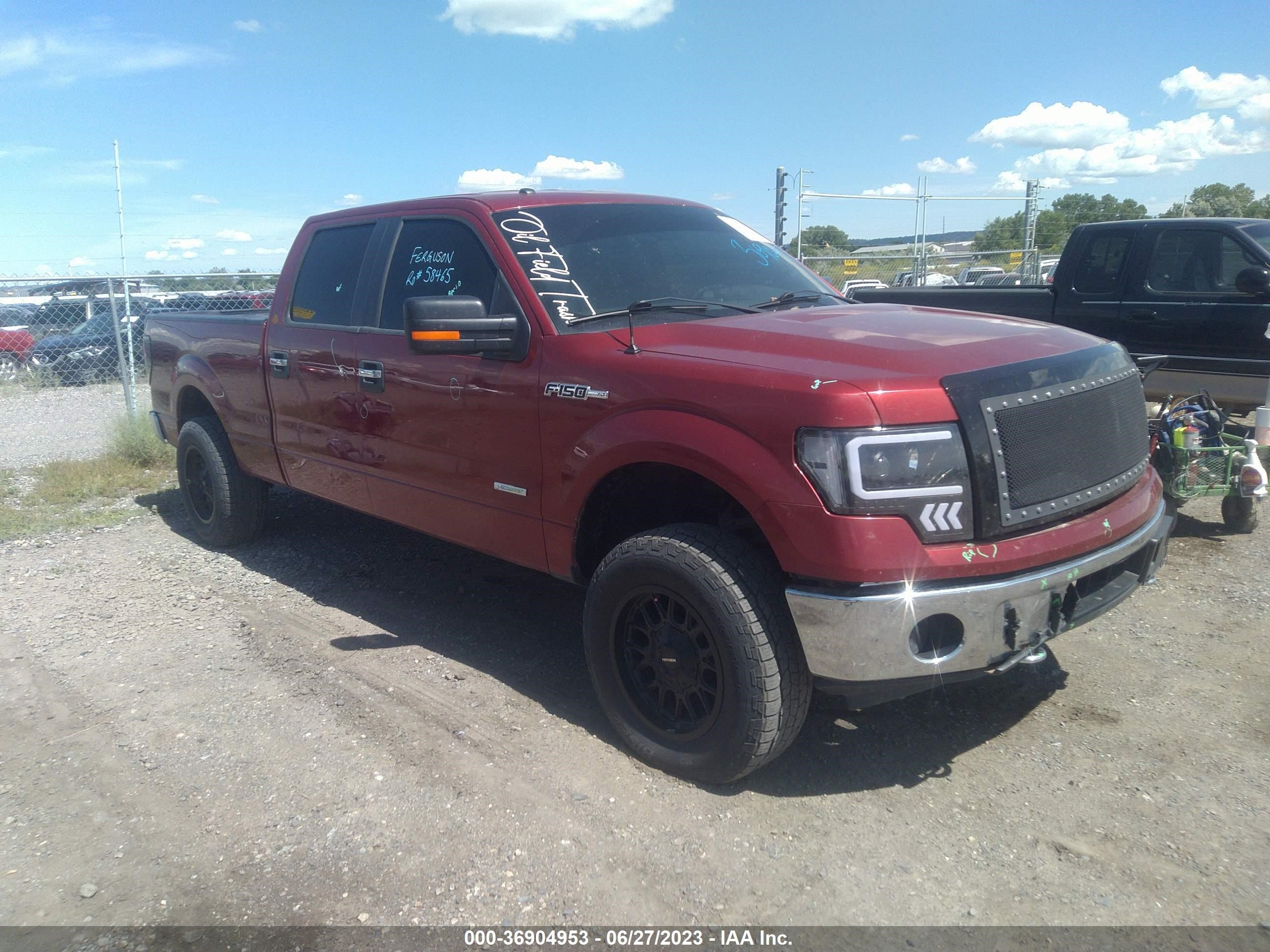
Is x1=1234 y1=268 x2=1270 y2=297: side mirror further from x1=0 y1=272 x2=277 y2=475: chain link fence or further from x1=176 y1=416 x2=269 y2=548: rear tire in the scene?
x1=0 y1=272 x2=277 y2=475: chain link fence

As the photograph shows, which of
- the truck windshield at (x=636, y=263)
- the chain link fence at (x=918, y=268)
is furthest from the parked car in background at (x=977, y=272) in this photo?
the truck windshield at (x=636, y=263)

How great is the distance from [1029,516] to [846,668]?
0.73 m

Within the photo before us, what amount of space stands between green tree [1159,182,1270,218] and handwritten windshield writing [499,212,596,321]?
1986cm

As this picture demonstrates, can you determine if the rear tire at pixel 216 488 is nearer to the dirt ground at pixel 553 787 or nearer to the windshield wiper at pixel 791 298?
the dirt ground at pixel 553 787

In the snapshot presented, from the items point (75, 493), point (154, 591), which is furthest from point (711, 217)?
point (75, 493)

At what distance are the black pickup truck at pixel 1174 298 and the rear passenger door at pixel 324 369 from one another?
10.5ft

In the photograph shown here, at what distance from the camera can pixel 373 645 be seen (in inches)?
175

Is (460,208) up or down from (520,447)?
A: up

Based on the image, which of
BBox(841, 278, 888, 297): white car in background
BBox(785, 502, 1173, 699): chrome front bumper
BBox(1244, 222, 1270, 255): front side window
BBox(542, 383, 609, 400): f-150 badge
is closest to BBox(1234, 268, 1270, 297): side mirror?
BBox(1244, 222, 1270, 255): front side window

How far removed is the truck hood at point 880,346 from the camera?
8.98 ft

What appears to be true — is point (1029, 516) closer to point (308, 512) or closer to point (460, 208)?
point (460, 208)

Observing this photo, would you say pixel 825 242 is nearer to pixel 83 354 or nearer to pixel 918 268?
pixel 918 268

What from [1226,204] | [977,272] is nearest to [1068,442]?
[977,272]

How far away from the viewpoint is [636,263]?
3.92 meters
